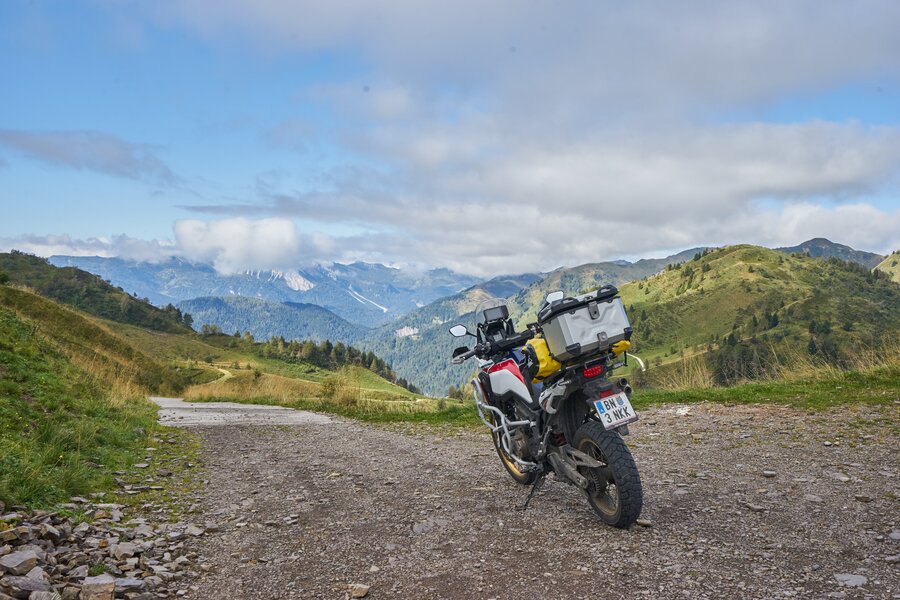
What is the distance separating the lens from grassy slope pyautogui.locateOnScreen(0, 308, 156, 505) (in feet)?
18.4

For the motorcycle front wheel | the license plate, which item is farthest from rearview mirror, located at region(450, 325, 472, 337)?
the license plate

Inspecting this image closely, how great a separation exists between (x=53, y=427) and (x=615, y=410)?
26.3 feet

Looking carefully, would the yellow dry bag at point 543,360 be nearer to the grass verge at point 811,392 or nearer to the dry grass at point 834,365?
the grass verge at point 811,392

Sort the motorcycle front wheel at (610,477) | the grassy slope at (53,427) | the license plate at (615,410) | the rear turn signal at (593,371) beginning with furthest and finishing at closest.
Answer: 1. the grassy slope at (53,427)
2. the rear turn signal at (593,371)
3. the license plate at (615,410)
4. the motorcycle front wheel at (610,477)

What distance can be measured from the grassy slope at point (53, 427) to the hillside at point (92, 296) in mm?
125543

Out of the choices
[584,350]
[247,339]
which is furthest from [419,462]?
[247,339]

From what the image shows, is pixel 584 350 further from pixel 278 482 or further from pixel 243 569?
pixel 278 482

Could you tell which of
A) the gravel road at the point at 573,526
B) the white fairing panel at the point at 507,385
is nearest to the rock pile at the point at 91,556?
the gravel road at the point at 573,526

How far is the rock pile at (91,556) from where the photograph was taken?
12.3 feet

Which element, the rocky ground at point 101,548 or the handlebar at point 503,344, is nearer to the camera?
the rocky ground at point 101,548

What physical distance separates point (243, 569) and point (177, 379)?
37.3 metres

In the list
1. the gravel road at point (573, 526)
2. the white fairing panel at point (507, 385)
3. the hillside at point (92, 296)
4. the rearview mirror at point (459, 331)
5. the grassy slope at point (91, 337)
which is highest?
the hillside at point (92, 296)

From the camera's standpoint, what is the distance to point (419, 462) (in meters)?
8.55

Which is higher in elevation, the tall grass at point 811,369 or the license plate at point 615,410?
the license plate at point 615,410
